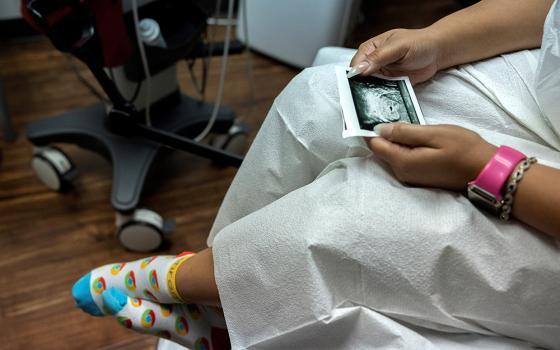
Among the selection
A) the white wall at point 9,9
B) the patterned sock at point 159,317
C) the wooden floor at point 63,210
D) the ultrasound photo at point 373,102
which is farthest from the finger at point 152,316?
the white wall at point 9,9

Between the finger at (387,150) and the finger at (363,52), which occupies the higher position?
the finger at (363,52)

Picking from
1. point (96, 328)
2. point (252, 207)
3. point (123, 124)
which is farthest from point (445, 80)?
point (96, 328)

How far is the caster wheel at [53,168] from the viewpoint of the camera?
4.15 ft

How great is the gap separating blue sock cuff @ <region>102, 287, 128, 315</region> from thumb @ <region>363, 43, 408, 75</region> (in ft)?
1.67

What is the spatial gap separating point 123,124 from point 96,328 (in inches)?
17.5

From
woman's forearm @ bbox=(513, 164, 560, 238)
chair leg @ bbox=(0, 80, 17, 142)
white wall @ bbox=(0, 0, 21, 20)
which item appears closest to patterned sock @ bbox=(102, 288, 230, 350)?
woman's forearm @ bbox=(513, 164, 560, 238)

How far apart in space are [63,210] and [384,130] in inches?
37.8

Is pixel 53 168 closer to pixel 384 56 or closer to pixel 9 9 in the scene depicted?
pixel 9 9

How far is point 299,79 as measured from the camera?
0.78 metres

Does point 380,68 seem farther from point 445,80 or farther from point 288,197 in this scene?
point 288,197

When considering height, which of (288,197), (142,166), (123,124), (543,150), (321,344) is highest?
(543,150)

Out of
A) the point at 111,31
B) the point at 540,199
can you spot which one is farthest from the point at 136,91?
the point at 540,199

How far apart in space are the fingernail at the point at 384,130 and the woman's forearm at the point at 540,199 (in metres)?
0.16

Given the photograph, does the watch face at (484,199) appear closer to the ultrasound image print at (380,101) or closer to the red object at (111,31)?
the ultrasound image print at (380,101)
